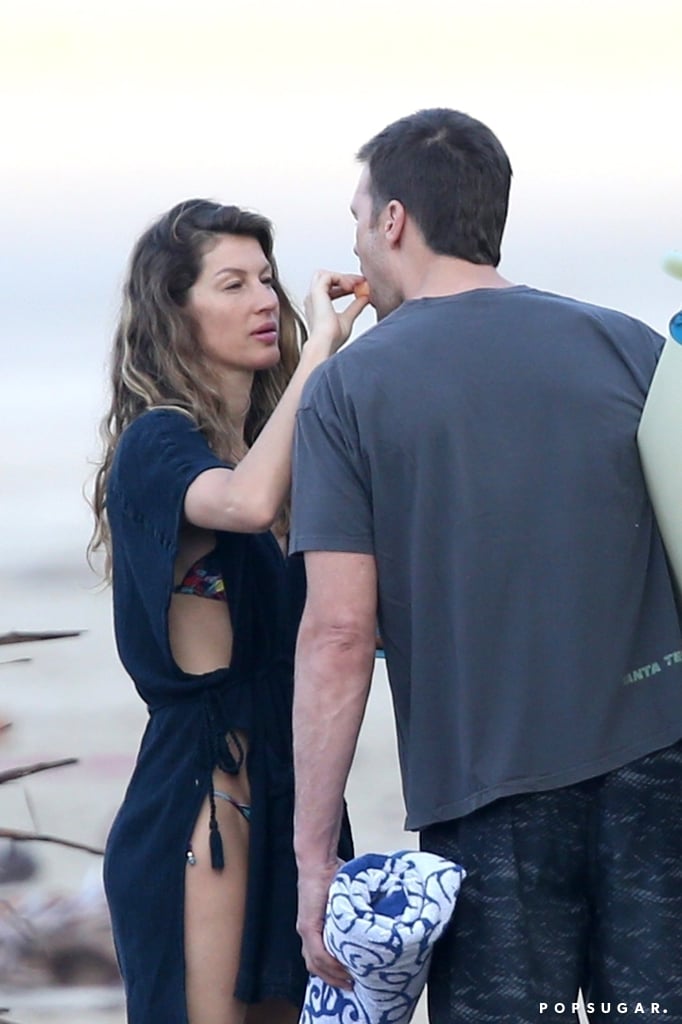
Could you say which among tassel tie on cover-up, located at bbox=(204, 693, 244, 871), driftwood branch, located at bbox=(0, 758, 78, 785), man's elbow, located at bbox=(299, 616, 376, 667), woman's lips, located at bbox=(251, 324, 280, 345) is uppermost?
woman's lips, located at bbox=(251, 324, 280, 345)

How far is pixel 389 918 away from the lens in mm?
1809

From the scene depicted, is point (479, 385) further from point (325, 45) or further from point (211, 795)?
point (325, 45)

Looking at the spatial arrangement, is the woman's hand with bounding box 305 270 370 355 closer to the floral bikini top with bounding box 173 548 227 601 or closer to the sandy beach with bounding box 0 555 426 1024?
the floral bikini top with bounding box 173 548 227 601

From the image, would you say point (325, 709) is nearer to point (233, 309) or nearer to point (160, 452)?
point (160, 452)

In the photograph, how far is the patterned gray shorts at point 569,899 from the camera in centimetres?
186

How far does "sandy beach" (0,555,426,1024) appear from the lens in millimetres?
2834

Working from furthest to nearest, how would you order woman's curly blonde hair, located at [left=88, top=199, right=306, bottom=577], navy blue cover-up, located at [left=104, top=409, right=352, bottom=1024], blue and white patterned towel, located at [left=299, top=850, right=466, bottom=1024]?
woman's curly blonde hair, located at [left=88, top=199, right=306, bottom=577], navy blue cover-up, located at [left=104, top=409, right=352, bottom=1024], blue and white patterned towel, located at [left=299, top=850, right=466, bottom=1024]

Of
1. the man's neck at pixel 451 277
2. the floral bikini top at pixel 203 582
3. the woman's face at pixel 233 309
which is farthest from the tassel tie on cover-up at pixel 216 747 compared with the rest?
the man's neck at pixel 451 277

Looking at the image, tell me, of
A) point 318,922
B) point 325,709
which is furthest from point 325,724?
point 318,922

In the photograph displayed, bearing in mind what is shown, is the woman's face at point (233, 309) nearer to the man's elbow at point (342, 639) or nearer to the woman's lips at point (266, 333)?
the woman's lips at point (266, 333)

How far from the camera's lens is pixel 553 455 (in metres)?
1.89

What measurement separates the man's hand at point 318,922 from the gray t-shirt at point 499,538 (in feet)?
0.42

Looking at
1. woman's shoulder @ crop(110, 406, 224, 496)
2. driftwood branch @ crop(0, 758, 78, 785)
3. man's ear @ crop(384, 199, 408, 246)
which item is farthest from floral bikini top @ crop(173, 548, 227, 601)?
driftwood branch @ crop(0, 758, 78, 785)

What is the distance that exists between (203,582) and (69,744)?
0.74 m
